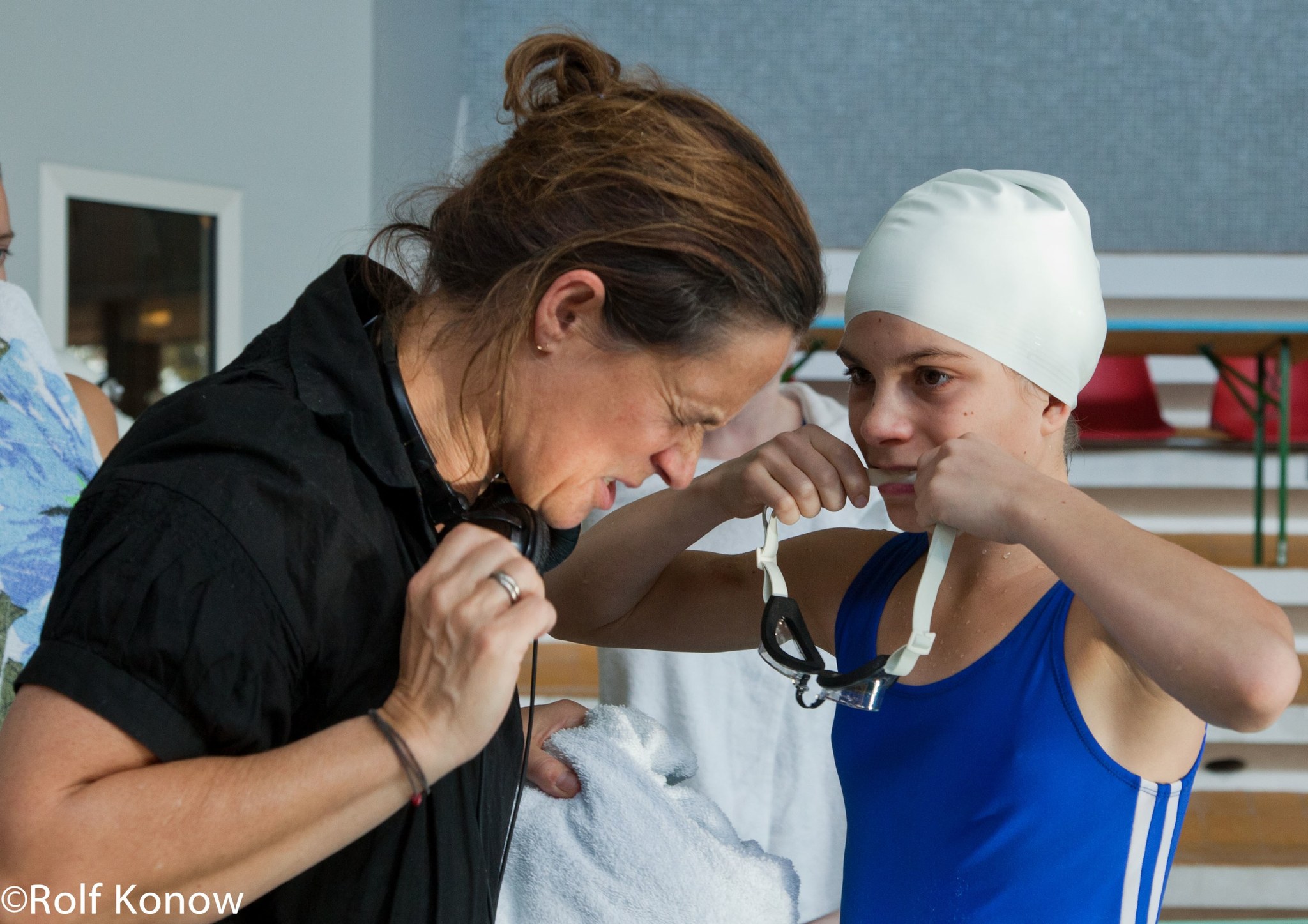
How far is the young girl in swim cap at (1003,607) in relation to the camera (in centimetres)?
102

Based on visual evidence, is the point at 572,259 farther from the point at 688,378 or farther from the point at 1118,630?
the point at 1118,630

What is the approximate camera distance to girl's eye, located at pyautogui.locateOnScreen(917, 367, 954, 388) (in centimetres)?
122

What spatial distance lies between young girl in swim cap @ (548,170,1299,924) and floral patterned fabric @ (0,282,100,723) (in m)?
0.70

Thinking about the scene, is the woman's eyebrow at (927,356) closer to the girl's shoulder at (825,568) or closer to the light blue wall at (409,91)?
the girl's shoulder at (825,568)

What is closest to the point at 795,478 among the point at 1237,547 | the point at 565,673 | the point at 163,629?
the point at 163,629

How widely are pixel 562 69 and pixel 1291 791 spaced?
376 centimetres

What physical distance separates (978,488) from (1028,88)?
5.68 m

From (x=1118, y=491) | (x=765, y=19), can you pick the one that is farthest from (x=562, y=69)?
(x=765, y=19)

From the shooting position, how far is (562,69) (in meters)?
1.10

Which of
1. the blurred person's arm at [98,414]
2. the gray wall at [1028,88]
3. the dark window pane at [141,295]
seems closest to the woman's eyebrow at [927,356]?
the blurred person's arm at [98,414]

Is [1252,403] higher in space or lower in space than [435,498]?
lower

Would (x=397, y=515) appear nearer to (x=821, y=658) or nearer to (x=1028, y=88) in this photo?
(x=821, y=658)

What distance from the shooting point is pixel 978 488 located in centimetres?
109

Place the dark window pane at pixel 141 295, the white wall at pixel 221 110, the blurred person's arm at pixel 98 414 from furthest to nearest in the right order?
the dark window pane at pixel 141 295
the white wall at pixel 221 110
the blurred person's arm at pixel 98 414
